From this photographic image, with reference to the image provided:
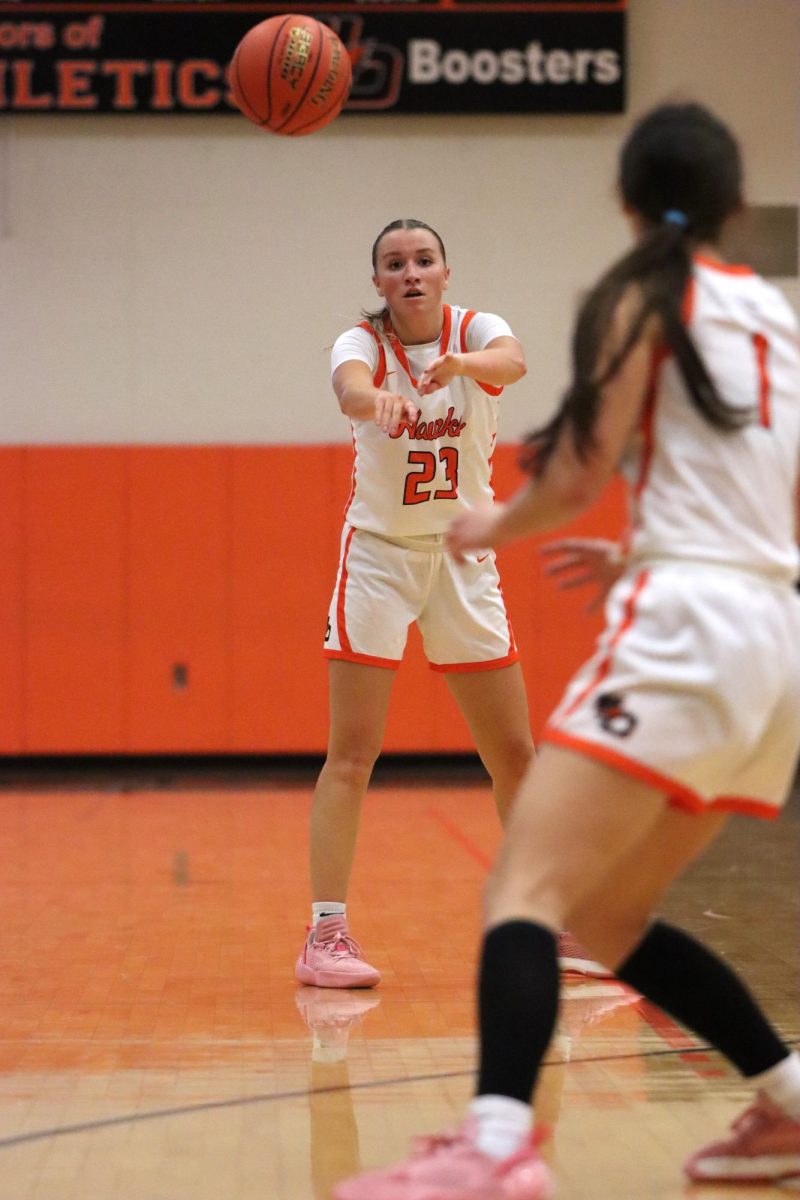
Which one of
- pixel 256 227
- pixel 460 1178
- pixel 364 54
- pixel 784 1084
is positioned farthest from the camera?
pixel 256 227

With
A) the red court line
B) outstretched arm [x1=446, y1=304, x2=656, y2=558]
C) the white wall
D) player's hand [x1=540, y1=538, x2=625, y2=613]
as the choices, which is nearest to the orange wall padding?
the white wall

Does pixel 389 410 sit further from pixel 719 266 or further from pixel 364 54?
pixel 364 54

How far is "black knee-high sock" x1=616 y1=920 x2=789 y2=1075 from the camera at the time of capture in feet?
7.19

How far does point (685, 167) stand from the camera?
203cm

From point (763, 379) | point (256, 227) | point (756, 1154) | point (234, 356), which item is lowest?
point (756, 1154)

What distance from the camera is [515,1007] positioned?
1882 millimetres

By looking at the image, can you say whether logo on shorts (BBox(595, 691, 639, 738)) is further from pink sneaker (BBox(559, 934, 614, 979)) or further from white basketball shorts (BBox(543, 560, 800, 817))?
pink sneaker (BBox(559, 934, 614, 979))

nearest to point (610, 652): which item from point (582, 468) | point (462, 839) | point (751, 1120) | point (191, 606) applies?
point (582, 468)

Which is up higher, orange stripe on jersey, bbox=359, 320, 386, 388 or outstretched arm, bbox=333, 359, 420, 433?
orange stripe on jersey, bbox=359, 320, 386, 388

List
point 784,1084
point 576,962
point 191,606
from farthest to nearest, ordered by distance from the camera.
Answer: point 191,606 → point 576,962 → point 784,1084

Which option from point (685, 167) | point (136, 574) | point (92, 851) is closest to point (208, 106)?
point (136, 574)

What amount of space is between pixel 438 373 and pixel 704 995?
144 cm

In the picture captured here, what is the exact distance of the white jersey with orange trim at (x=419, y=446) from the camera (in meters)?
3.63

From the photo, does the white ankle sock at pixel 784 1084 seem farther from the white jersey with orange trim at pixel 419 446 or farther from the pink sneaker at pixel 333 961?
the white jersey with orange trim at pixel 419 446
